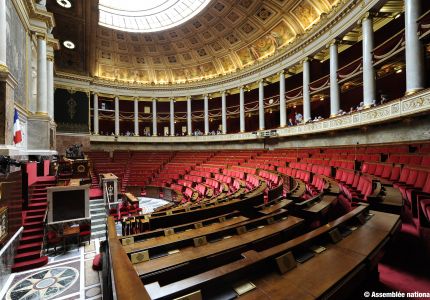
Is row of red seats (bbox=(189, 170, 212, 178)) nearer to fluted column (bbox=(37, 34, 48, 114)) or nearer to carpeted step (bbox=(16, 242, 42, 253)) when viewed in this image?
carpeted step (bbox=(16, 242, 42, 253))

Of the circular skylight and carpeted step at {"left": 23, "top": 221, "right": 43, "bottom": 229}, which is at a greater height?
the circular skylight

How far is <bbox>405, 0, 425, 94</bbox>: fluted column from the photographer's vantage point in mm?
7227

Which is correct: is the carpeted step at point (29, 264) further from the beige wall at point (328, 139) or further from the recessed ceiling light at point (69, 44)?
the recessed ceiling light at point (69, 44)

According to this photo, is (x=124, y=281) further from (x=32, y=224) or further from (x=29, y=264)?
(x=32, y=224)

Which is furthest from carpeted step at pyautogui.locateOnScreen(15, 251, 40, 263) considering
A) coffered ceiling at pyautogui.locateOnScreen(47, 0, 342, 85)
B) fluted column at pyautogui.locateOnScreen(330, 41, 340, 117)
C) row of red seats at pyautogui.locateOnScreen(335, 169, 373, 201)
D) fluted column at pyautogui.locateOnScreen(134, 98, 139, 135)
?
fluted column at pyautogui.locateOnScreen(134, 98, 139, 135)

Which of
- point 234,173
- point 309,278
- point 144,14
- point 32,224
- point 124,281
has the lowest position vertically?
point 32,224

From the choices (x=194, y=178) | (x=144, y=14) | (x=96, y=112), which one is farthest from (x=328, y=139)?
(x=96, y=112)

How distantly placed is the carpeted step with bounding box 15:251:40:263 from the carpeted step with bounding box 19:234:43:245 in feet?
1.64

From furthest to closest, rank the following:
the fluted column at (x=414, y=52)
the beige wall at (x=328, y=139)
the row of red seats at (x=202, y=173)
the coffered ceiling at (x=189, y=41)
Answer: the coffered ceiling at (x=189, y=41), the row of red seats at (x=202, y=173), the beige wall at (x=328, y=139), the fluted column at (x=414, y=52)

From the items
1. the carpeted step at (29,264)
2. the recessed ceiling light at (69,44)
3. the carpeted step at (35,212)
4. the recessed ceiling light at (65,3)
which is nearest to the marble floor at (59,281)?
the carpeted step at (29,264)

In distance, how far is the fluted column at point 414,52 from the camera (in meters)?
7.23

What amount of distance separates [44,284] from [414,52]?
40.6 feet

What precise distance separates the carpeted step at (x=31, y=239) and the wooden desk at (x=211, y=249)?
6.10m

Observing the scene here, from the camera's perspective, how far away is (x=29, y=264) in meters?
5.13
